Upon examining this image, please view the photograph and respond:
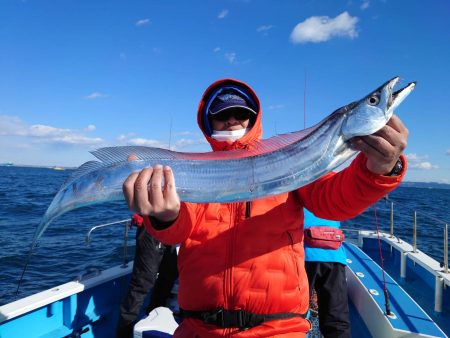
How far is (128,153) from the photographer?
2.44 metres

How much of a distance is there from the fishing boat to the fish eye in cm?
327

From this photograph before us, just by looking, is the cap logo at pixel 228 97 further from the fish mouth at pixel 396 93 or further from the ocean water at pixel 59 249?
the ocean water at pixel 59 249

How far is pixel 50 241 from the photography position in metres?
13.7

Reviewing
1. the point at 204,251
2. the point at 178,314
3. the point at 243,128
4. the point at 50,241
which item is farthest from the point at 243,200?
the point at 50,241

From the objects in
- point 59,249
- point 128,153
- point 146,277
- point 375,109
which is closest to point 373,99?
point 375,109

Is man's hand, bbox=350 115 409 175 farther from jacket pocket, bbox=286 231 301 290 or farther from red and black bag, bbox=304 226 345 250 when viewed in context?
red and black bag, bbox=304 226 345 250

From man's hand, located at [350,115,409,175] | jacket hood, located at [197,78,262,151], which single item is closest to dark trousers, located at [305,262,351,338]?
jacket hood, located at [197,78,262,151]

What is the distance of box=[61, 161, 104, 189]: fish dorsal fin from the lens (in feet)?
7.93

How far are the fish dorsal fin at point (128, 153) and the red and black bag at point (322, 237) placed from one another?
273cm

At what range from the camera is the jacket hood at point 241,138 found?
2.93m

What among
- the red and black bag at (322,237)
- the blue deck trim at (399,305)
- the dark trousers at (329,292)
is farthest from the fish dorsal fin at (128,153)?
the blue deck trim at (399,305)

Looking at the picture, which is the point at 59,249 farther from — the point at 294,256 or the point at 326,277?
the point at 294,256

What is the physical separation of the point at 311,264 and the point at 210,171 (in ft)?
9.32

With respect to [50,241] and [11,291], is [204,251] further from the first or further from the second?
[50,241]
